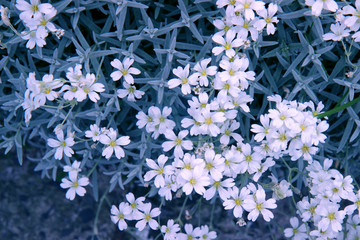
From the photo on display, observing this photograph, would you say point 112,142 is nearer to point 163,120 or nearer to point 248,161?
point 163,120

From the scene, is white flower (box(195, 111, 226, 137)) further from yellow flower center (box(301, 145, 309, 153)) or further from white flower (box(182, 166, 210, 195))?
yellow flower center (box(301, 145, 309, 153))

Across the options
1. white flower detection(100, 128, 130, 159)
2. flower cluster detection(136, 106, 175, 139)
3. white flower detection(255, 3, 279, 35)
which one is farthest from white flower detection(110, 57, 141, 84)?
white flower detection(255, 3, 279, 35)

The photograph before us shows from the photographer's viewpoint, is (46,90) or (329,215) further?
(329,215)

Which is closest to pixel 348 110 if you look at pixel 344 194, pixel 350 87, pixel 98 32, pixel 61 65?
pixel 350 87

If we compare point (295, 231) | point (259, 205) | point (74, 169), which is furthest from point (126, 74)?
point (295, 231)

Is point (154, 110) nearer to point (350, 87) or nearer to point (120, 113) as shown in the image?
point (120, 113)
